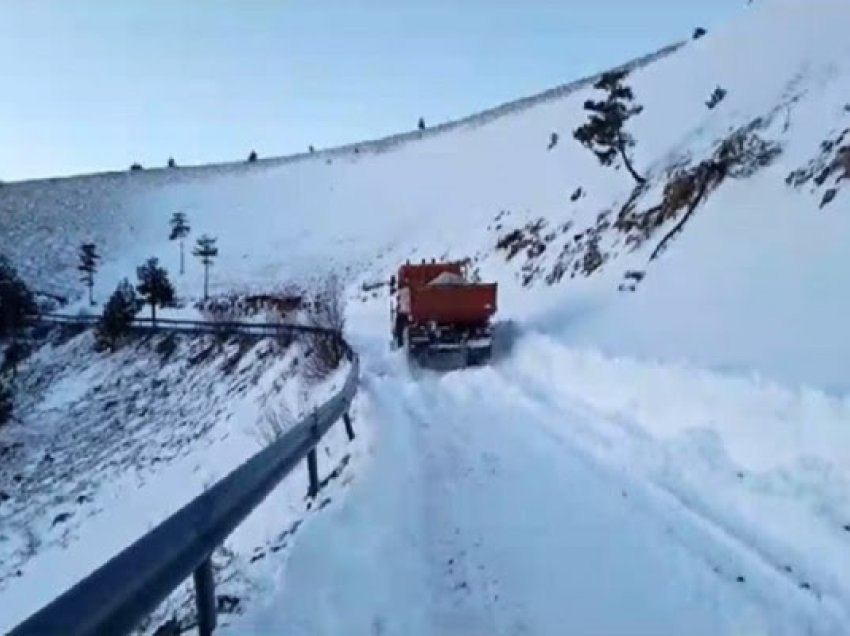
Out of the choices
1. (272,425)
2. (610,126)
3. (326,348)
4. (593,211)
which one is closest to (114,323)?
(593,211)

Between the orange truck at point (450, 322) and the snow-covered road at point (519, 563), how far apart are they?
1239 cm

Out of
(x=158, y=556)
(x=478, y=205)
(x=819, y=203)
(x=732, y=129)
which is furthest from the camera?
(x=478, y=205)

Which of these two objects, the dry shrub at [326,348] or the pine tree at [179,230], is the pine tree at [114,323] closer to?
the dry shrub at [326,348]

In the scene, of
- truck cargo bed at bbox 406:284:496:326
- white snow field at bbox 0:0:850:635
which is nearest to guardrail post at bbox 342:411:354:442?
white snow field at bbox 0:0:850:635

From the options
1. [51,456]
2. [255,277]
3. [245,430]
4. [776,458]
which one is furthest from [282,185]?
[776,458]

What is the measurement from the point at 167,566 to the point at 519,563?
9.13ft

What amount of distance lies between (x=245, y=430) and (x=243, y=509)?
1735cm

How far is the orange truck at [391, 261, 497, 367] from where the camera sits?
75.9 feet

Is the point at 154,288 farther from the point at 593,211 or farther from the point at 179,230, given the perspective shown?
the point at 179,230

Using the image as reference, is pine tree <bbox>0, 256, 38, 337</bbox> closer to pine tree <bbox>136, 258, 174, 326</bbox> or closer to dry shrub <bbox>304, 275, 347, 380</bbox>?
pine tree <bbox>136, 258, 174, 326</bbox>

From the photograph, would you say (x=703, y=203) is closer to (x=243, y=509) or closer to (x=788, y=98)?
(x=788, y=98)

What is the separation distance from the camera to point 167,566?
4.27 metres

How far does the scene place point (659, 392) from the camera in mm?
12719

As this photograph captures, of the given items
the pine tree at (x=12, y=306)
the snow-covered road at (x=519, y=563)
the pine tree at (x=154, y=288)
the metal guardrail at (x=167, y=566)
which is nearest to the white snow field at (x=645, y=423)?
the snow-covered road at (x=519, y=563)
